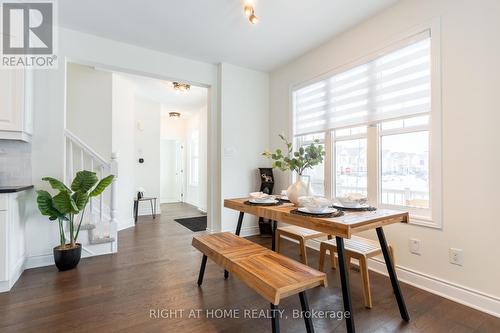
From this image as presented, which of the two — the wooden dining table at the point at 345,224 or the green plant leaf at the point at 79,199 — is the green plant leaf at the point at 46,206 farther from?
the wooden dining table at the point at 345,224

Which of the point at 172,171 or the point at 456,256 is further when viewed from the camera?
the point at 172,171

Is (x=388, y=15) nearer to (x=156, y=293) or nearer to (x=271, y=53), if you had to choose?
(x=271, y=53)

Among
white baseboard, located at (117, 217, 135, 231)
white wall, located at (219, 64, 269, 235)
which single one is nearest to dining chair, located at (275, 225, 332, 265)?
white wall, located at (219, 64, 269, 235)

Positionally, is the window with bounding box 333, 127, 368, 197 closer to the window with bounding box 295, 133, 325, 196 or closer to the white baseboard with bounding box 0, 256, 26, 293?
the window with bounding box 295, 133, 325, 196

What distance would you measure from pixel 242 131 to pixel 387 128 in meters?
2.17

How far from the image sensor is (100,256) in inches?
118

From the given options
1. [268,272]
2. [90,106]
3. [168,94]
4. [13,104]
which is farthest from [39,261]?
[168,94]

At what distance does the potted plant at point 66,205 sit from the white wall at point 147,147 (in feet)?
9.63

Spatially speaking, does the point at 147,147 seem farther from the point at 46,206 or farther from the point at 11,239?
the point at 11,239

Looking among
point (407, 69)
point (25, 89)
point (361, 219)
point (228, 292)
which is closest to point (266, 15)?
point (407, 69)

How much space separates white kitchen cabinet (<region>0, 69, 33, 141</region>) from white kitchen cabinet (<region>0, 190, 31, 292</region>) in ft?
1.97

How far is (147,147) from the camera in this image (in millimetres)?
5652

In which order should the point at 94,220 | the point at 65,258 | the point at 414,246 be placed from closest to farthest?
the point at 414,246 → the point at 65,258 → the point at 94,220

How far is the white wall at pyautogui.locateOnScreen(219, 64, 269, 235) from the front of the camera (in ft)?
12.7
